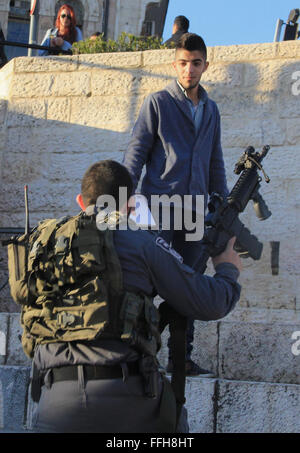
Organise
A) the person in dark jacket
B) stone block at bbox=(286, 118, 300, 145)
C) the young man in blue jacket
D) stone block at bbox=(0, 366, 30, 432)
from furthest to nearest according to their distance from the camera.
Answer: the person in dark jacket
stone block at bbox=(286, 118, 300, 145)
stone block at bbox=(0, 366, 30, 432)
the young man in blue jacket

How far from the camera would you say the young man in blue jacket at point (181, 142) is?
442cm

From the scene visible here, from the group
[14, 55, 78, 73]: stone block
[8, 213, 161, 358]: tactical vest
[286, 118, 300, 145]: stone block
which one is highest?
[14, 55, 78, 73]: stone block

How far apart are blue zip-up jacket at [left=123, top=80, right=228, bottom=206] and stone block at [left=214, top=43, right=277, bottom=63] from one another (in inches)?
89.3

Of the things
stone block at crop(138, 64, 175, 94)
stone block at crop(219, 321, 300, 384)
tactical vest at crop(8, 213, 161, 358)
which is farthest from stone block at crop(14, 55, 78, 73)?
tactical vest at crop(8, 213, 161, 358)

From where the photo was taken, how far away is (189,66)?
4.52 metres

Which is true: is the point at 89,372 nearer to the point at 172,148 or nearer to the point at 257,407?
the point at 257,407

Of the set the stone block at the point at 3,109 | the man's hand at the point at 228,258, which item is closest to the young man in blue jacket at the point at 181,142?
the man's hand at the point at 228,258

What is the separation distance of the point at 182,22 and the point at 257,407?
17.7 ft

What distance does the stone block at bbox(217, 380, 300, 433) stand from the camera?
418 cm

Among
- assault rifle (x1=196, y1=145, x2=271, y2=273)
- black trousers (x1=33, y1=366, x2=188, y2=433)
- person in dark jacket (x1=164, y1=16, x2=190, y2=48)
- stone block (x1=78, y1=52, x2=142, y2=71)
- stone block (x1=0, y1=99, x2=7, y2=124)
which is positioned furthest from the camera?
person in dark jacket (x1=164, y1=16, x2=190, y2=48)

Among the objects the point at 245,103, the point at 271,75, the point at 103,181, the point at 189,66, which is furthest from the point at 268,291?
Answer: the point at 103,181

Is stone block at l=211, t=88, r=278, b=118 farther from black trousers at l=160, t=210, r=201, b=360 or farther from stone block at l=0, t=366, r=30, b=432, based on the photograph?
stone block at l=0, t=366, r=30, b=432

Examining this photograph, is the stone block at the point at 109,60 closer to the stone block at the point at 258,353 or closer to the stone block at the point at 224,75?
the stone block at the point at 224,75

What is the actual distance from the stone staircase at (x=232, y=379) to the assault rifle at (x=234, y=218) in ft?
3.10
